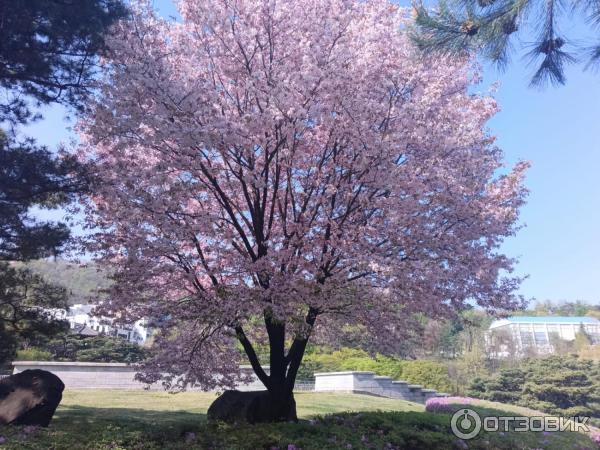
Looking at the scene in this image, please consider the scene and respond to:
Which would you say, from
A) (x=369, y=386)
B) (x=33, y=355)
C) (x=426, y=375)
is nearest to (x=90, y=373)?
(x=33, y=355)

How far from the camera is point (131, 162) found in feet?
25.5

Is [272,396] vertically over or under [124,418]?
over

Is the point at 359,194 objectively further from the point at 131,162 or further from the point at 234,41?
the point at 131,162

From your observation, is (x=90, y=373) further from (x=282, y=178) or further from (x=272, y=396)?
(x=282, y=178)

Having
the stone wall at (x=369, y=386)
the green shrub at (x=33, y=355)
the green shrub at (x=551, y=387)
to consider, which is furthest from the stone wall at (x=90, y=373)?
the green shrub at (x=551, y=387)

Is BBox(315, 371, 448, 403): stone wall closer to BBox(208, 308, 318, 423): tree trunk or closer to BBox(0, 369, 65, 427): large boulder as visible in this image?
BBox(208, 308, 318, 423): tree trunk

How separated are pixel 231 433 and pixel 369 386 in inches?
472

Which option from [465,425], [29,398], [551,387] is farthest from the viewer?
[551,387]

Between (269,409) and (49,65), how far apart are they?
740 cm

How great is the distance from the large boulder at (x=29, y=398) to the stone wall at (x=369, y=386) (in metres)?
12.5

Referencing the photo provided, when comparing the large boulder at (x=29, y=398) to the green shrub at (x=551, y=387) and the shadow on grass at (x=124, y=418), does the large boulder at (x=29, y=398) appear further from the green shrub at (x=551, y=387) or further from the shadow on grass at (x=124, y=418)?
the green shrub at (x=551, y=387)

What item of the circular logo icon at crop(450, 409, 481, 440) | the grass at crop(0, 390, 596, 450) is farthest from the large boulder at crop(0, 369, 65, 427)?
the circular logo icon at crop(450, 409, 481, 440)

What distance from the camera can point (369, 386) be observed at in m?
18.1

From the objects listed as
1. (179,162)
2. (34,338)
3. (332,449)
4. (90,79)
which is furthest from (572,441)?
(90,79)
